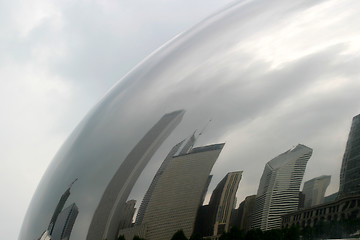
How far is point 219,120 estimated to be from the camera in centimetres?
413

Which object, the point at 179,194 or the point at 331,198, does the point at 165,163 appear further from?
the point at 331,198

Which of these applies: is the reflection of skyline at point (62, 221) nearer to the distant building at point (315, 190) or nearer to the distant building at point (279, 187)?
the distant building at point (279, 187)

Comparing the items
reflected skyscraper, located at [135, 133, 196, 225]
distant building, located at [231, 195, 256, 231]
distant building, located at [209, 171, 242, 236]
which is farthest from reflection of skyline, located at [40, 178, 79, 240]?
distant building, located at [231, 195, 256, 231]

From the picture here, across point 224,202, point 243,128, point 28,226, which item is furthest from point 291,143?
point 28,226

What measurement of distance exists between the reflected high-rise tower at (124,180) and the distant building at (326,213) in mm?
1175

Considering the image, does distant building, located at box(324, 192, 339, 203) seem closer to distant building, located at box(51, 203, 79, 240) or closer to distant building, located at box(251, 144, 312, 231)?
distant building, located at box(251, 144, 312, 231)

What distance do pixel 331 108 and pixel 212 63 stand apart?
1.18m

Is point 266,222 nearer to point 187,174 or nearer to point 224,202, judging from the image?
point 224,202

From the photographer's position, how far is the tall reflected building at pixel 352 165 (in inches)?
145

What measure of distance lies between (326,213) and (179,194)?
1045mm

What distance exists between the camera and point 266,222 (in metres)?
3.81

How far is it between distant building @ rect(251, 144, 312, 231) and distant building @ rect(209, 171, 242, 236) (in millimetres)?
168

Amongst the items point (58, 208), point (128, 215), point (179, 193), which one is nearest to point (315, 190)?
point (179, 193)

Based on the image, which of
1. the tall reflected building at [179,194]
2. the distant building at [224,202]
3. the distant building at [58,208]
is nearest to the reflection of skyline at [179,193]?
the tall reflected building at [179,194]
